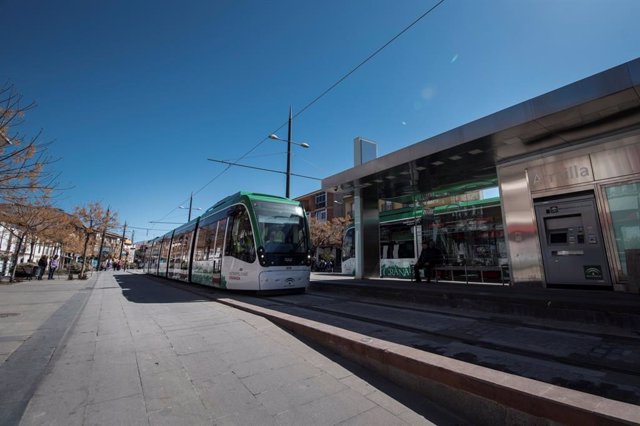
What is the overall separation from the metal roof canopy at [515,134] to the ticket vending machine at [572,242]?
1617mm

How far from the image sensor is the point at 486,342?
4.32m

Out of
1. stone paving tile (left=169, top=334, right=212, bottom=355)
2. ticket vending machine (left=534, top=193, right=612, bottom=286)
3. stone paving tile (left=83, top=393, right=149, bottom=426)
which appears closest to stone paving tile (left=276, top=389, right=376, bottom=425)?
stone paving tile (left=83, top=393, right=149, bottom=426)

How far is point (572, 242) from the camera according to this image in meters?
8.16

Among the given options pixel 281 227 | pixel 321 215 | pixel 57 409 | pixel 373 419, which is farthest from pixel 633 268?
pixel 321 215

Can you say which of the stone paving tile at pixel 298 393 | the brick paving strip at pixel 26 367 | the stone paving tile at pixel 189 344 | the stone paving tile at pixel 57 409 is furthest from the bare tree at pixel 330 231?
the stone paving tile at pixel 57 409

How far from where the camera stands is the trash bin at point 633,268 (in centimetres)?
665

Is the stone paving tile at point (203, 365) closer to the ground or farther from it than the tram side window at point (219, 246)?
closer to the ground

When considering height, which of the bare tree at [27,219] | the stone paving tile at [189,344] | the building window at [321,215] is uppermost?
the building window at [321,215]

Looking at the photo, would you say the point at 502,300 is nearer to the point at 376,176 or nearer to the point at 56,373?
the point at 376,176

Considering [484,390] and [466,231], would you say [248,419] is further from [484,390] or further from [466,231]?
[466,231]

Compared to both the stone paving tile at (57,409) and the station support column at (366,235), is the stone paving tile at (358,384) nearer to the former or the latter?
the stone paving tile at (57,409)

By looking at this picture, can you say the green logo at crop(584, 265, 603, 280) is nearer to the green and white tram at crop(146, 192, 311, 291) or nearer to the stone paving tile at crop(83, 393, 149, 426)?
the green and white tram at crop(146, 192, 311, 291)

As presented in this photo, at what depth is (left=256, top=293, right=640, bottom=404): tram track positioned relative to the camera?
2.97m

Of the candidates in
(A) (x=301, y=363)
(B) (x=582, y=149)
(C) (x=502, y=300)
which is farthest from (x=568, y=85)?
(A) (x=301, y=363)
